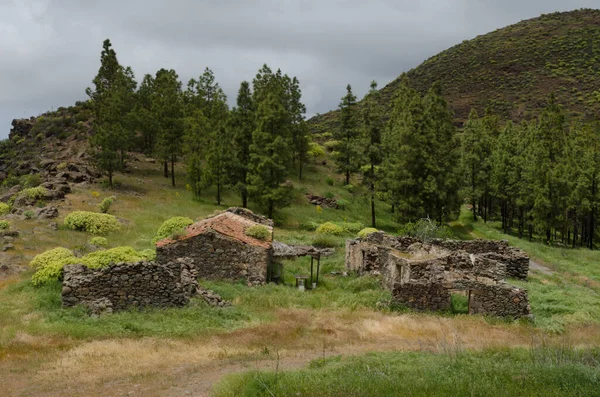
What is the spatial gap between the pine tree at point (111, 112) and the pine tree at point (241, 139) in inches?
433

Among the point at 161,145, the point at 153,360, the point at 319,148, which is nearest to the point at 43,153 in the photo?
the point at 161,145

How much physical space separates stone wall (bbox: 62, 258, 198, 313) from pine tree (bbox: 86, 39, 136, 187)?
97.8 feet

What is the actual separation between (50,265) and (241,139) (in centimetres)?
2964

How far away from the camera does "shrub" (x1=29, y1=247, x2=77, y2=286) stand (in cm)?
1875

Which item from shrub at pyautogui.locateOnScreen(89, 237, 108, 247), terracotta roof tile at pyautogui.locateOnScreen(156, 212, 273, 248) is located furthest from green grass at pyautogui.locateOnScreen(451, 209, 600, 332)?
shrub at pyautogui.locateOnScreen(89, 237, 108, 247)

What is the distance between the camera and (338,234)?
4025cm

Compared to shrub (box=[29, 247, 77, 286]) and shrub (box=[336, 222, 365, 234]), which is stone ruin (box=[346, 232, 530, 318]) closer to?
shrub (box=[336, 222, 365, 234])

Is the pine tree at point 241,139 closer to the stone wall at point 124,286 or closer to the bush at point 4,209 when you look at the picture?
the bush at point 4,209

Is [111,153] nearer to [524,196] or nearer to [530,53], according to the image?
[524,196]

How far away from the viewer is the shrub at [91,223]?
31.9 metres

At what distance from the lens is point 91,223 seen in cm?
3228

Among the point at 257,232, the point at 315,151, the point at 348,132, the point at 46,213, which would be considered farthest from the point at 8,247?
the point at 315,151

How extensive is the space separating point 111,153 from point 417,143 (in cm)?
2957

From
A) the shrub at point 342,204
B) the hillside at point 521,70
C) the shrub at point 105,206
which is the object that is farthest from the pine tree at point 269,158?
the hillside at point 521,70
